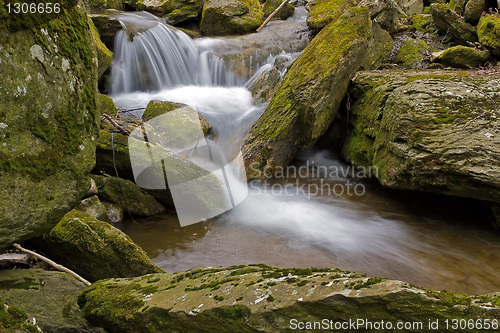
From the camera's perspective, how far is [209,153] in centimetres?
757

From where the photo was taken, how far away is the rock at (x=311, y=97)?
6906 mm

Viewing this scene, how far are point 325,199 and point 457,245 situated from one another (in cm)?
233

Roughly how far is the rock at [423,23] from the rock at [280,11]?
5.41 m

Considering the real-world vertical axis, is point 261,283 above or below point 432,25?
below

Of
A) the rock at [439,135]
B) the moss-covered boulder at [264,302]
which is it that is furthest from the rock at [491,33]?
the moss-covered boulder at [264,302]

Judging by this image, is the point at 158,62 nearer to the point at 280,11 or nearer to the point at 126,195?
the point at 126,195

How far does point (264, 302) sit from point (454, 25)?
37.1 ft

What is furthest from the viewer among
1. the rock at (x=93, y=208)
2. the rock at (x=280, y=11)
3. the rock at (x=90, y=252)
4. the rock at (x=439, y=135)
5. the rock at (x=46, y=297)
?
the rock at (x=280, y=11)

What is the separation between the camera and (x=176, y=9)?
14.1 metres

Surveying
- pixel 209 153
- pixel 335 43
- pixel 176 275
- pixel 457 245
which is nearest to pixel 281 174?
pixel 209 153

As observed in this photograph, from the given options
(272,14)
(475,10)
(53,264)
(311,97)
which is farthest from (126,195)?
(272,14)

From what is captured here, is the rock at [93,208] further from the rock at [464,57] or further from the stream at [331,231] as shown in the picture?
the rock at [464,57]

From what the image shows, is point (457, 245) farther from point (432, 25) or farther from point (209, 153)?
point (432, 25)

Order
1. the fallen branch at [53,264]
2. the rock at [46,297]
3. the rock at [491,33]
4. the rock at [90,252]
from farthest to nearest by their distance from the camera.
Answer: the rock at [491,33]
the rock at [90,252]
the fallen branch at [53,264]
the rock at [46,297]
